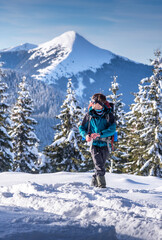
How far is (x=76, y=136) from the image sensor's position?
23.3 meters

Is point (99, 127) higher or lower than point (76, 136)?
higher

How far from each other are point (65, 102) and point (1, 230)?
67.9 feet

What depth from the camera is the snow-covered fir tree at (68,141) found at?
22.4 metres

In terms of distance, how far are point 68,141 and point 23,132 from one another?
4908 millimetres

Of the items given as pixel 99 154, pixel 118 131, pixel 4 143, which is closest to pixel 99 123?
pixel 99 154

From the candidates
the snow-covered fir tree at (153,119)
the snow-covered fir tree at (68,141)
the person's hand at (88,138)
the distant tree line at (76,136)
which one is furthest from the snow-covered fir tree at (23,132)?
the person's hand at (88,138)

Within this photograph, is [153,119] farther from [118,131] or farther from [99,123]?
[99,123]

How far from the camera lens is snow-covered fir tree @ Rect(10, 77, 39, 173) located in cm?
2391

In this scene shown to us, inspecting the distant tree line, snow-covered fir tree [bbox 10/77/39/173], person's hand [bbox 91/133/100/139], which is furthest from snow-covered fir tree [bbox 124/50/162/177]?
person's hand [bbox 91/133/100/139]

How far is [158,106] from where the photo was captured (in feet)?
62.3

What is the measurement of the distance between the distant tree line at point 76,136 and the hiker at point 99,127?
45.1 feet

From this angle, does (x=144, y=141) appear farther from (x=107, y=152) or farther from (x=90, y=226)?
(x=90, y=226)

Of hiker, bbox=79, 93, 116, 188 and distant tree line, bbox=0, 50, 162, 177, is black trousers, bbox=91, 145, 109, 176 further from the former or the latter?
distant tree line, bbox=0, 50, 162, 177

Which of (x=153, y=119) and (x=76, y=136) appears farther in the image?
(x=76, y=136)
